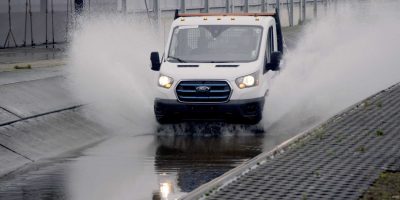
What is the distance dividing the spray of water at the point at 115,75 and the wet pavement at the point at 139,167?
1.83 meters

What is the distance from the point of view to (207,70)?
2150 centimetres

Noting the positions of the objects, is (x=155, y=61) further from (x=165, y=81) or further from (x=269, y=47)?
(x=269, y=47)

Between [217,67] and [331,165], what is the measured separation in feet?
24.9

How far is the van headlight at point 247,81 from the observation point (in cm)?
2127

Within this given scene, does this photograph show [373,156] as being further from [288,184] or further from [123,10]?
[123,10]

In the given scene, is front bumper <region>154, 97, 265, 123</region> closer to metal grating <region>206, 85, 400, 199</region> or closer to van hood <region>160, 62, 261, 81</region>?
van hood <region>160, 62, 261, 81</region>

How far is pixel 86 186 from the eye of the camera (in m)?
15.2

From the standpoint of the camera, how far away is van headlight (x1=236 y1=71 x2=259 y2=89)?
21.3m

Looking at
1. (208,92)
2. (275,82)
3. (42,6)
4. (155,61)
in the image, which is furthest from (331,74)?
(42,6)

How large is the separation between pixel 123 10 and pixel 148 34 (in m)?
5.25

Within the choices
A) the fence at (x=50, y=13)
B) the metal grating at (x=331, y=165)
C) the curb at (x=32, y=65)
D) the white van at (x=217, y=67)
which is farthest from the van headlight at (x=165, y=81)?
the fence at (x=50, y=13)

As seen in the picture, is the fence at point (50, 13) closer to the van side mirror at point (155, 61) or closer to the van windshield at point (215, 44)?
the van windshield at point (215, 44)

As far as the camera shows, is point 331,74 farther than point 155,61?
Yes

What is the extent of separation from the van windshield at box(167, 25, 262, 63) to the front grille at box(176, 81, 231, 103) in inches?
41.8
